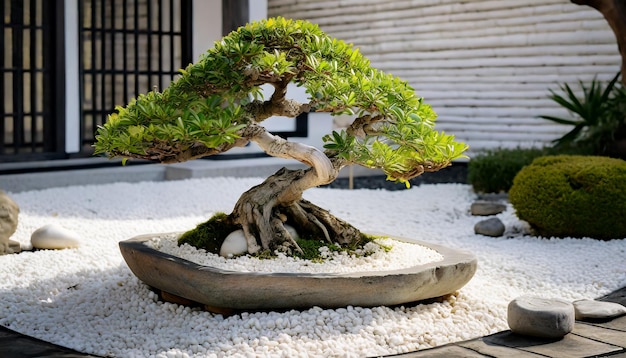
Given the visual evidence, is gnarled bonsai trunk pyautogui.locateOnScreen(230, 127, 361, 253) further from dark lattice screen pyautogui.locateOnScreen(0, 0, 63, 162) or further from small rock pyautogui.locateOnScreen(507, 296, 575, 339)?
dark lattice screen pyautogui.locateOnScreen(0, 0, 63, 162)

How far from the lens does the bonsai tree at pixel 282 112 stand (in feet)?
14.0

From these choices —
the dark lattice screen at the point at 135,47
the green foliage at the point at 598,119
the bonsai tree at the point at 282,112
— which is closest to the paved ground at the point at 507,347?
the bonsai tree at the point at 282,112

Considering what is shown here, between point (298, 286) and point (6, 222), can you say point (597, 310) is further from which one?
point (6, 222)

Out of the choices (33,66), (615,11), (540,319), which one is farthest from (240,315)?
(33,66)

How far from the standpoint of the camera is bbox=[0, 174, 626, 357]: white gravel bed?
3852mm

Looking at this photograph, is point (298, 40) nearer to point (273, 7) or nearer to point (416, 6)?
point (416, 6)

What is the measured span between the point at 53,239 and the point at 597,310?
361cm

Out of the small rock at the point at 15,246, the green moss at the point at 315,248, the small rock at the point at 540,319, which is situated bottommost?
the small rock at the point at 15,246

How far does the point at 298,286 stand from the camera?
400 centimetres

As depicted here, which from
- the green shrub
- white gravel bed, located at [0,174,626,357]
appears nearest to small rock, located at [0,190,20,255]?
white gravel bed, located at [0,174,626,357]

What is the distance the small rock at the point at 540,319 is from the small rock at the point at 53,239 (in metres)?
3.26

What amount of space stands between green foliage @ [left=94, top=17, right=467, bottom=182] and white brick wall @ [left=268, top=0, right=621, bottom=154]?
271 inches

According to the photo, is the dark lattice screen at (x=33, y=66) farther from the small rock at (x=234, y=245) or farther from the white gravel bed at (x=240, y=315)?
the small rock at (x=234, y=245)

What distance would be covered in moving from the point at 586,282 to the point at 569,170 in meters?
1.55
